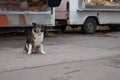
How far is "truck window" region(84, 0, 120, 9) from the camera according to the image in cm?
2030

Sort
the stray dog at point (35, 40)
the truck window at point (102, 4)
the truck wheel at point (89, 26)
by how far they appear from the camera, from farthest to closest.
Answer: the truck wheel at point (89, 26), the truck window at point (102, 4), the stray dog at point (35, 40)

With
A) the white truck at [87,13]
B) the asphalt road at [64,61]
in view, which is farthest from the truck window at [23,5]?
the white truck at [87,13]

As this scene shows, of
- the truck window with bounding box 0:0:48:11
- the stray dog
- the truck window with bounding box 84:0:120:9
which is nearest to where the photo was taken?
the stray dog

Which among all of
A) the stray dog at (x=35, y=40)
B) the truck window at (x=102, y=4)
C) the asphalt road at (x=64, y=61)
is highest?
the truck window at (x=102, y=4)

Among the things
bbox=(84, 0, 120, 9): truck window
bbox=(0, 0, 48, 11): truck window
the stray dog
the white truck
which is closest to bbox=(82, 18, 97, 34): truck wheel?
the white truck

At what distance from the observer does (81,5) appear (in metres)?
20.0

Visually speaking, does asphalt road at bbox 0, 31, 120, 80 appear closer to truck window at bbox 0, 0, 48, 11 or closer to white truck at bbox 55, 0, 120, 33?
truck window at bbox 0, 0, 48, 11

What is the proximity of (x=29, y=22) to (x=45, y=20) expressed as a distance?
2.81 ft

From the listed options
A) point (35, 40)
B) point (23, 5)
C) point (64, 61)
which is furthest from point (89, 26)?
point (64, 61)

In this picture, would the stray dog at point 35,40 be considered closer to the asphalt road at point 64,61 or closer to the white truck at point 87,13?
the asphalt road at point 64,61

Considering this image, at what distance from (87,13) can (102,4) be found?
110cm

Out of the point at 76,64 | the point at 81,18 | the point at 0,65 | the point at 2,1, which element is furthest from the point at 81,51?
the point at 81,18

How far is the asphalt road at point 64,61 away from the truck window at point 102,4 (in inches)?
159

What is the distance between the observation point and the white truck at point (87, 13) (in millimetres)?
19844
